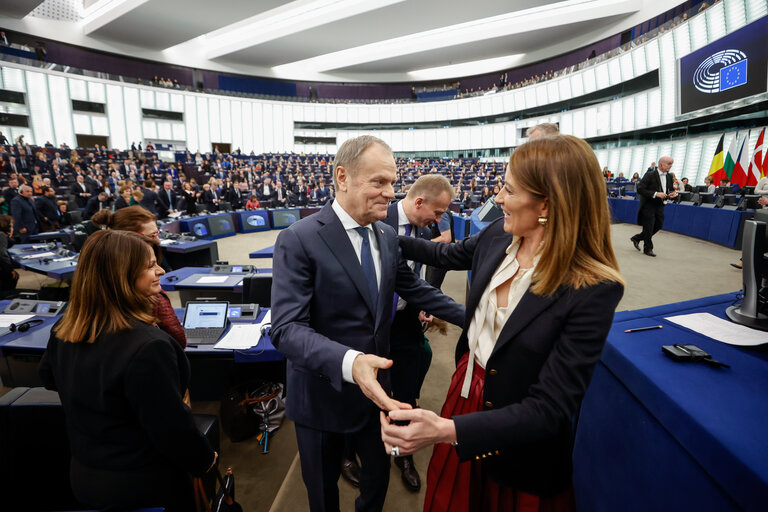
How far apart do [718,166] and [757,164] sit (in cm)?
182

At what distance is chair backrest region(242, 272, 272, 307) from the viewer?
314 cm

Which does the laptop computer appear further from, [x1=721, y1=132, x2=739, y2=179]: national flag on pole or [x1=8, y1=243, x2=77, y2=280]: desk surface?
[x1=721, y1=132, x2=739, y2=179]: national flag on pole

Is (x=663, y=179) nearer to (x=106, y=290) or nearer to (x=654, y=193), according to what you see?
(x=654, y=193)

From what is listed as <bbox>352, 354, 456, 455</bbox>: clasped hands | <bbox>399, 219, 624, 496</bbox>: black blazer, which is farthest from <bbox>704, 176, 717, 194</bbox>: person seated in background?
<bbox>352, 354, 456, 455</bbox>: clasped hands

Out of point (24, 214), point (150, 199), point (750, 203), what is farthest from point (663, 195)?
point (24, 214)

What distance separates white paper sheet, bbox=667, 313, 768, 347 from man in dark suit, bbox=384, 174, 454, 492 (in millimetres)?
1341

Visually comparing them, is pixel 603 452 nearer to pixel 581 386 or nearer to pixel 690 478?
pixel 690 478

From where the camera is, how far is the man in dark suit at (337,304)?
1.20 meters

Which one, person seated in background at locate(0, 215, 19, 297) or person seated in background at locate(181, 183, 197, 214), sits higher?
person seated in background at locate(181, 183, 197, 214)

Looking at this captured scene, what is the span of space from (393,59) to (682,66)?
1952cm

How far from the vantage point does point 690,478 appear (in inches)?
39.8

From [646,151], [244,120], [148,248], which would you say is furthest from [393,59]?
[148,248]

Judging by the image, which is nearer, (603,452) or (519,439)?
(519,439)

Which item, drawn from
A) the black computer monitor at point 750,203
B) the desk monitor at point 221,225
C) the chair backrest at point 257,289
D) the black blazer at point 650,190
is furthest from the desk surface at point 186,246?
the black computer monitor at point 750,203
